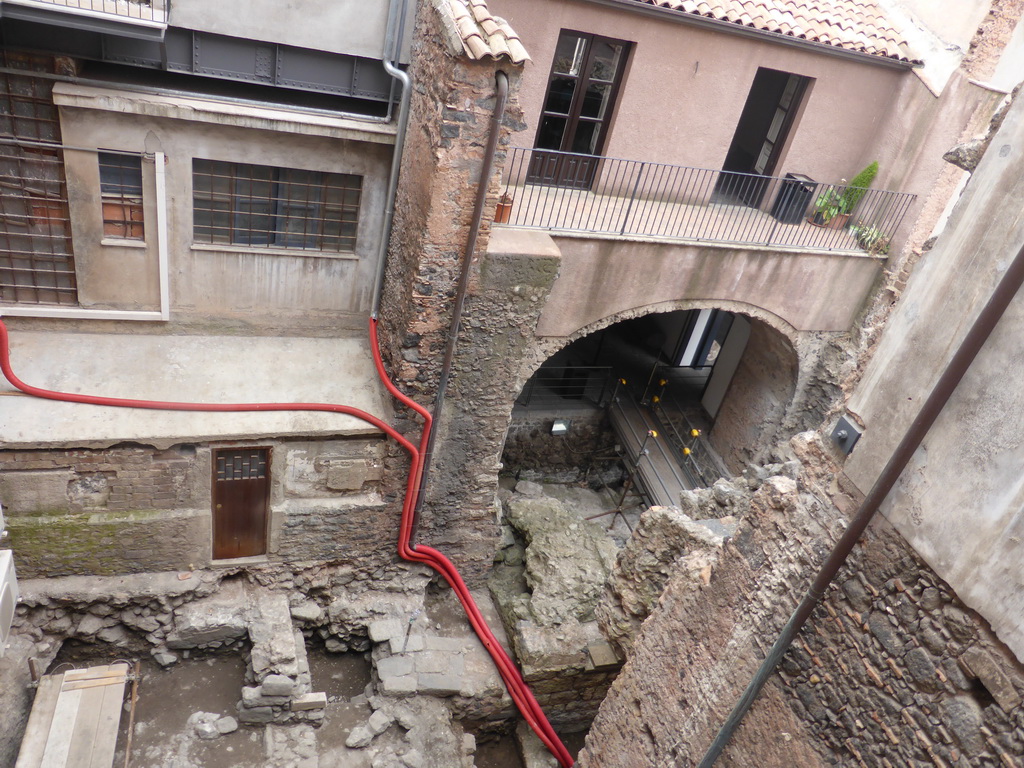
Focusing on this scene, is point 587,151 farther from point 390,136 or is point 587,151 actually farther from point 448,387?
point 448,387

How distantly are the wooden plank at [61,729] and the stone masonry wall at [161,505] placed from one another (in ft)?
5.14

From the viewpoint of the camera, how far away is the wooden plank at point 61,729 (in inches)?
249

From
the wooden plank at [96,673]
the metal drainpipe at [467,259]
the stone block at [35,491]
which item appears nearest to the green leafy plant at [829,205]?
the metal drainpipe at [467,259]

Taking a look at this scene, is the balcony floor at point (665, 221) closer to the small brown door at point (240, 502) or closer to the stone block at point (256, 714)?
the small brown door at point (240, 502)

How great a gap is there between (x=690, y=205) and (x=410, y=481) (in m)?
5.99

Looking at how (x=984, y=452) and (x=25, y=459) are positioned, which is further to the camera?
(x=25, y=459)

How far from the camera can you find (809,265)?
10.8 meters

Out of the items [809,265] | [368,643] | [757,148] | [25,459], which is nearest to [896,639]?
[368,643]

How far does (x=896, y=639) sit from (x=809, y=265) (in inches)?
324

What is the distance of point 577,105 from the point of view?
10227 millimetres

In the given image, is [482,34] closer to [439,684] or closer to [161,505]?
[161,505]

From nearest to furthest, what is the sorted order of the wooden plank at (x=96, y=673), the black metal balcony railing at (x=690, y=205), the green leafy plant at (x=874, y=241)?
the wooden plank at (x=96, y=673), the black metal balcony railing at (x=690, y=205), the green leafy plant at (x=874, y=241)

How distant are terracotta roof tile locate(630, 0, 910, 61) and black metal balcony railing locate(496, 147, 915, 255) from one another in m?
1.93

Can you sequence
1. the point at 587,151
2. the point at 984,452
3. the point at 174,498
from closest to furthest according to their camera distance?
the point at 984,452, the point at 174,498, the point at 587,151
